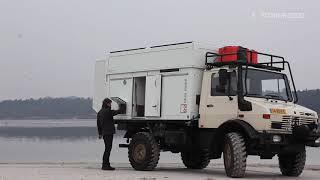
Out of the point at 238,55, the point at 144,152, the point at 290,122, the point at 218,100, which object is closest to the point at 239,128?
the point at 218,100

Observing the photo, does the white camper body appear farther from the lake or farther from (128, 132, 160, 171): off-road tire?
the lake

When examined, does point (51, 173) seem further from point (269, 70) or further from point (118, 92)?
point (269, 70)

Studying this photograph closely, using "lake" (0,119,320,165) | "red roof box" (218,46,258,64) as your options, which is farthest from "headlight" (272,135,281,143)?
"lake" (0,119,320,165)

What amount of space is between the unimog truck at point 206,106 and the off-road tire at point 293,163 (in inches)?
1.0

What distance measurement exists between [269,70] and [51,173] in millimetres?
6051

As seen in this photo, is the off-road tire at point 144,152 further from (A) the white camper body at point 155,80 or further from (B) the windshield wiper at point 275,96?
(B) the windshield wiper at point 275,96

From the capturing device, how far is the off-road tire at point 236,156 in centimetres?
1447

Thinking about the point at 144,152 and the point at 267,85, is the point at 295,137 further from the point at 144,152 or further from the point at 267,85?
the point at 144,152

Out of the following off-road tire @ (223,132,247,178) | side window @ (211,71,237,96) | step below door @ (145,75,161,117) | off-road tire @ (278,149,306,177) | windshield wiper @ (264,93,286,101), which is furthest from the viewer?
step below door @ (145,75,161,117)

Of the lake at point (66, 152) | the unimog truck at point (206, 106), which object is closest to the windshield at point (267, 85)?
the unimog truck at point (206, 106)

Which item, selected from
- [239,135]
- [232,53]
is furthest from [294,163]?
[232,53]

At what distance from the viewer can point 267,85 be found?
1577 cm

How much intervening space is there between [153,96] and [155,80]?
441 mm

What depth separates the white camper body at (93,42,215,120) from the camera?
16.4 meters
